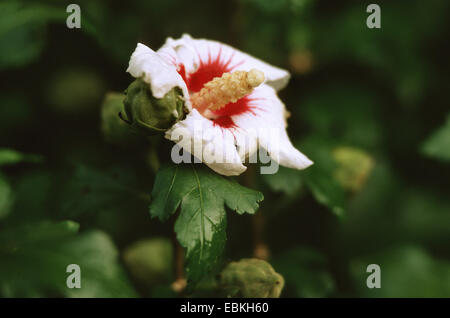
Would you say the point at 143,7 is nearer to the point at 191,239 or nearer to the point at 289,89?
the point at 289,89

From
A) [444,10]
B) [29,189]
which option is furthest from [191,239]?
[444,10]

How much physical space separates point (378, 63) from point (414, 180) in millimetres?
617

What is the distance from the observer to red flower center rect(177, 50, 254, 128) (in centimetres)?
135

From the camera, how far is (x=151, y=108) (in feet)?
3.74

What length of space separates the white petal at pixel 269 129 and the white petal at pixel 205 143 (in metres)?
0.07

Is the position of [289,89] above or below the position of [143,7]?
below

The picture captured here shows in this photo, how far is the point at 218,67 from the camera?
4.69 ft

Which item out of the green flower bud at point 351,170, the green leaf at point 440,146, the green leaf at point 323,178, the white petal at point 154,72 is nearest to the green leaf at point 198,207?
the white petal at point 154,72

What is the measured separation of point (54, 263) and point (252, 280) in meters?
0.53

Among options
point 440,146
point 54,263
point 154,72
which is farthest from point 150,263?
point 440,146

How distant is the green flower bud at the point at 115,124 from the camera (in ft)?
4.80

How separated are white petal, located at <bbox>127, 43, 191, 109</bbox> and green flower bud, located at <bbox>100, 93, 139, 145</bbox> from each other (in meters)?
0.33

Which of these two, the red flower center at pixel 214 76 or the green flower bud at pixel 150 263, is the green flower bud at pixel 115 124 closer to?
the red flower center at pixel 214 76

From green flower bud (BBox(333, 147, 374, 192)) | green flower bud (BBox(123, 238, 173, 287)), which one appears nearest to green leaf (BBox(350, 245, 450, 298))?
green flower bud (BBox(333, 147, 374, 192))
